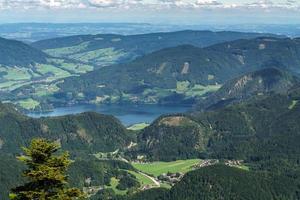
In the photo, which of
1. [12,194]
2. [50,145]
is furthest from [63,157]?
[12,194]

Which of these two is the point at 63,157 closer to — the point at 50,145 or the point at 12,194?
the point at 50,145

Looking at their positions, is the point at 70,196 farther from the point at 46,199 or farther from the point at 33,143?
the point at 33,143

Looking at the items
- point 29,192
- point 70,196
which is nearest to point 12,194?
point 29,192

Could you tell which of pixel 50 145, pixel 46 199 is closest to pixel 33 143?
pixel 50 145

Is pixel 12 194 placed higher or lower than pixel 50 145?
lower

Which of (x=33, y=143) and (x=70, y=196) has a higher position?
(x=33, y=143)
